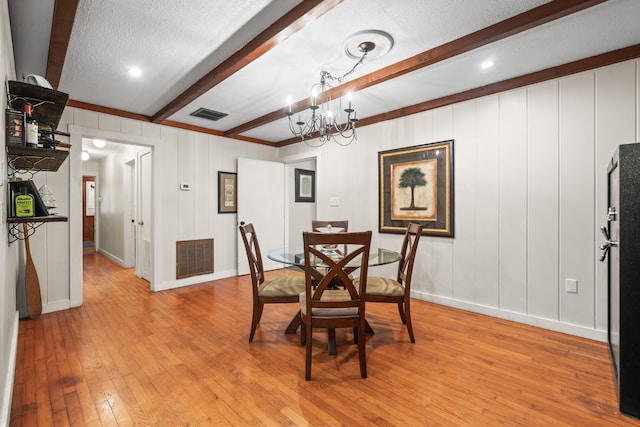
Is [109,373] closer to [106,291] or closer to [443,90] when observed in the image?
[106,291]

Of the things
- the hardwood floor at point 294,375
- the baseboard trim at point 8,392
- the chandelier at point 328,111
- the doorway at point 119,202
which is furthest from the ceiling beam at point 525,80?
the baseboard trim at point 8,392

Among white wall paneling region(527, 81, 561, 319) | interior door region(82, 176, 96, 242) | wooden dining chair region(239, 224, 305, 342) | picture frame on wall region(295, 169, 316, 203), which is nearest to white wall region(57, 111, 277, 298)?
picture frame on wall region(295, 169, 316, 203)

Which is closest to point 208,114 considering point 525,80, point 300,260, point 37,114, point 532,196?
point 37,114

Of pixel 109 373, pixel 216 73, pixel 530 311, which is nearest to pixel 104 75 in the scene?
pixel 216 73

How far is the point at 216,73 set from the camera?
2672mm

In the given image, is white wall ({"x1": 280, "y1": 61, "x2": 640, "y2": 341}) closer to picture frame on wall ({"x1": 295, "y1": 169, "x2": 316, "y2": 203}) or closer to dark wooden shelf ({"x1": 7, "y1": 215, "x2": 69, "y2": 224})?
picture frame on wall ({"x1": 295, "y1": 169, "x2": 316, "y2": 203})

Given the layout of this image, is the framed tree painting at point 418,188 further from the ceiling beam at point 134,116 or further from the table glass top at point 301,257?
the ceiling beam at point 134,116

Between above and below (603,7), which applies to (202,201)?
below

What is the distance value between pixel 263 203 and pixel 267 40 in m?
3.37

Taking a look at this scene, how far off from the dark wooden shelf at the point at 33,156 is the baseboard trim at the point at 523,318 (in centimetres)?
358

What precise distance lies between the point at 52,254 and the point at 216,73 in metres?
2.74

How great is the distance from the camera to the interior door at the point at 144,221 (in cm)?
462

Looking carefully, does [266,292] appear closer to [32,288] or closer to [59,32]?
[59,32]

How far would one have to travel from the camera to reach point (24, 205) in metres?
1.91
